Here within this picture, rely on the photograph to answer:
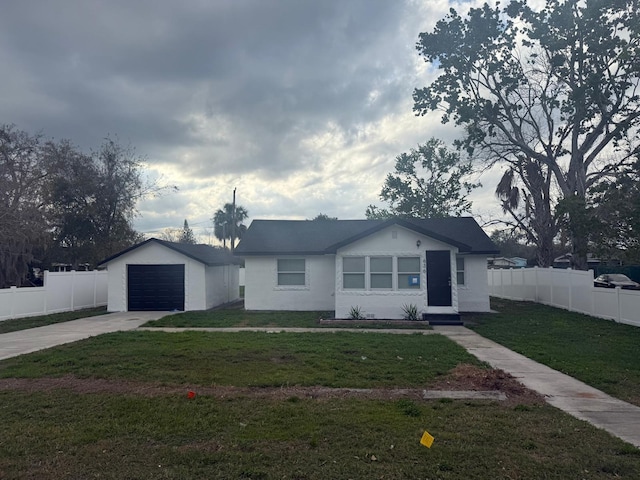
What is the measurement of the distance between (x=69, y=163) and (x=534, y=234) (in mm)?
30359

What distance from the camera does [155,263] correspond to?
19484 mm

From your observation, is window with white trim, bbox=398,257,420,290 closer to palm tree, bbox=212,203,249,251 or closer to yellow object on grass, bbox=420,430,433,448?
yellow object on grass, bbox=420,430,433,448

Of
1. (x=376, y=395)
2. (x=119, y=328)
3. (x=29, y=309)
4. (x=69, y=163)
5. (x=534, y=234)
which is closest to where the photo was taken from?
(x=376, y=395)

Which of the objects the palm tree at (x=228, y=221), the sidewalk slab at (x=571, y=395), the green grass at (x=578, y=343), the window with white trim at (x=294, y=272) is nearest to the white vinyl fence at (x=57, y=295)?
the window with white trim at (x=294, y=272)

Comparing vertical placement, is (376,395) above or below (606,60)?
below

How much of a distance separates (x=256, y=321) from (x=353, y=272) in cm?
371

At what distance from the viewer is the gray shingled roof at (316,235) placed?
18703 mm

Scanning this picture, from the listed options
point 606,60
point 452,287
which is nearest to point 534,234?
point 606,60

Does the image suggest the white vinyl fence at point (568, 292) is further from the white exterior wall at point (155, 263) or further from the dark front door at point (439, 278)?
the white exterior wall at point (155, 263)

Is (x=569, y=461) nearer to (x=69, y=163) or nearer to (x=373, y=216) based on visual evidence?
(x=69, y=163)

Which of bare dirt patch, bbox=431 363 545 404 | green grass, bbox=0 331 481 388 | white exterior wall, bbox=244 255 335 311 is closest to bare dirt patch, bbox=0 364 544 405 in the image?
bare dirt patch, bbox=431 363 545 404

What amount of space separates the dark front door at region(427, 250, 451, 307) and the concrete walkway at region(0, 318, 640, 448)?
1751 millimetres

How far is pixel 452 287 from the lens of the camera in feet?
52.5

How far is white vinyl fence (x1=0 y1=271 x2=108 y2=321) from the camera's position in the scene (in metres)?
16.6
